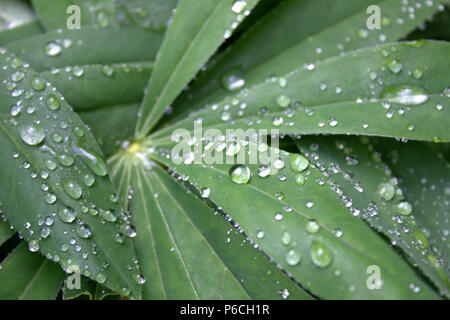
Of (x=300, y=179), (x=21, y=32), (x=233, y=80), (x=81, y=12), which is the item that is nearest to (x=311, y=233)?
(x=300, y=179)

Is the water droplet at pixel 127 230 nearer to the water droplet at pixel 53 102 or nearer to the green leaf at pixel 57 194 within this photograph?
the green leaf at pixel 57 194

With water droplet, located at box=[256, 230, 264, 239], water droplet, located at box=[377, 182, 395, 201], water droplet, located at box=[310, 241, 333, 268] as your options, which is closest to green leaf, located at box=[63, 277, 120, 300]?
water droplet, located at box=[256, 230, 264, 239]

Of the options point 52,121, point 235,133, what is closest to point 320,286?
point 235,133

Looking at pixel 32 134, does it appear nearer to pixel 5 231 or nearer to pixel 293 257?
pixel 5 231

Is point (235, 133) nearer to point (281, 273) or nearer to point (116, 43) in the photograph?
point (281, 273)

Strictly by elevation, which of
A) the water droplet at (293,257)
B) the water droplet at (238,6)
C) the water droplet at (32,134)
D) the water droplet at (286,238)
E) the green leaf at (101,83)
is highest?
the water droplet at (238,6)

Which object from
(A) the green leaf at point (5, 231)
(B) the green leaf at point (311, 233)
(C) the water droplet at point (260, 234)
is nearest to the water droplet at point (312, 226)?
(B) the green leaf at point (311, 233)
